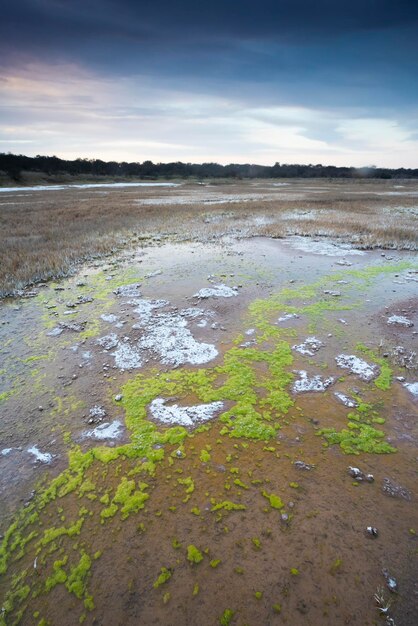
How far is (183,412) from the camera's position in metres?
5.66

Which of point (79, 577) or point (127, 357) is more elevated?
point (127, 357)

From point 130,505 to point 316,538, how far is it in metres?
2.32

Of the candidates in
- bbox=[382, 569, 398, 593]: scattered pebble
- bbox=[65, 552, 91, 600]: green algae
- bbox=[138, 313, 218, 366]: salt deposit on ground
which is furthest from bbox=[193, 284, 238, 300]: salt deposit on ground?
bbox=[382, 569, 398, 593]: scattered pebble

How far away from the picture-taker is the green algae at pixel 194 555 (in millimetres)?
3426

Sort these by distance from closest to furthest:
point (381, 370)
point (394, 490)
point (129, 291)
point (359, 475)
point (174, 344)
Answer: point (394, 490)
point (359, 475)
point (381, 370)
point (174, 344)
point (129, 291)

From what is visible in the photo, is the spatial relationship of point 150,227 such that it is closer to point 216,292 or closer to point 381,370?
point 216,292

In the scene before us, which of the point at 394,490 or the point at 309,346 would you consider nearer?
the point at 394,490

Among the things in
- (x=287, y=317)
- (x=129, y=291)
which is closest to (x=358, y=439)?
(x=287, y=317)

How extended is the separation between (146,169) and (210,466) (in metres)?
139

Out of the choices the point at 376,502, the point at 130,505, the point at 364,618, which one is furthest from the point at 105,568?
the point at 376,502

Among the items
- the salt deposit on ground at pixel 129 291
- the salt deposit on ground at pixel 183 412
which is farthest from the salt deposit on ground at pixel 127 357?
the salt deposit on ground at pixel 129 291

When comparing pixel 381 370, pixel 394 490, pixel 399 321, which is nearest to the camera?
pixel 394 490

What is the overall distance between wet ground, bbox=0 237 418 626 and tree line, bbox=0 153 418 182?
272 ft

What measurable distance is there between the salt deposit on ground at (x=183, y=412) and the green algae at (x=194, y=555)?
6.48ft
